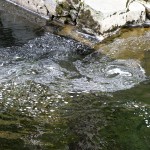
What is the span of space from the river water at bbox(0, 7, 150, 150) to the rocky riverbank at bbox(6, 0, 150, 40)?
0.38 m

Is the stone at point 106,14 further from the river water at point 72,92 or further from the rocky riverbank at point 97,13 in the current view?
the river water at point 72,92

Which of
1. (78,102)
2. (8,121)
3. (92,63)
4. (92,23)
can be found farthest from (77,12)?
(8,121)

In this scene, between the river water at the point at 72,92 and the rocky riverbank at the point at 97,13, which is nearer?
the river water at the point at 72,92

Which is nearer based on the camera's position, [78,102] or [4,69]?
[78,102]

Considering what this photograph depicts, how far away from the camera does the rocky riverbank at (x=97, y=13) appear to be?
767cm

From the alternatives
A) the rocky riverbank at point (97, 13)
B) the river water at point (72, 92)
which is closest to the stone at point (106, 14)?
the rocky riverbank at point (97, 13)

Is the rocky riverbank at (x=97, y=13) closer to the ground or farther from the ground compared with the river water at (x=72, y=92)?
farther from the ground

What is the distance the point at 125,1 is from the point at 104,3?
55 centimetres

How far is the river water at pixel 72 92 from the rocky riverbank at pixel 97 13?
0.38 m

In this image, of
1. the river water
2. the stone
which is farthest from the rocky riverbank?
the river water

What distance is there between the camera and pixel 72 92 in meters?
5.59

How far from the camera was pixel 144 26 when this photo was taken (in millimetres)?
8375

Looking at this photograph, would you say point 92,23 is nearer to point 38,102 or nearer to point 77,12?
point 77,12

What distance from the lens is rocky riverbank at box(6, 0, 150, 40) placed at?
7.67 metres
